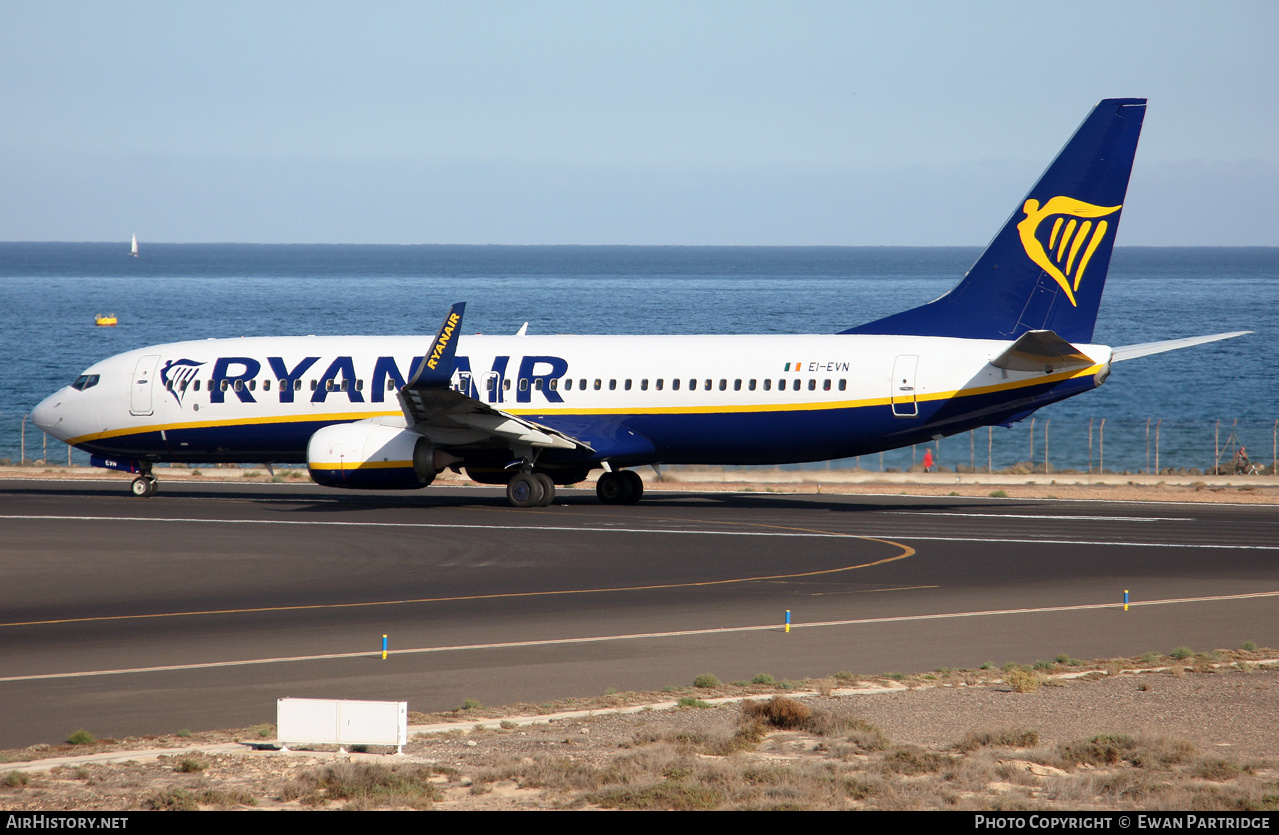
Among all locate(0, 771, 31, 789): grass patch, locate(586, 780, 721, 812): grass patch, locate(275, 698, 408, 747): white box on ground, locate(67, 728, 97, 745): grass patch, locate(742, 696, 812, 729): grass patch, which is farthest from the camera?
locate(742, 696, 812, 729): grass patch

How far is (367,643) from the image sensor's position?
17.0 metres

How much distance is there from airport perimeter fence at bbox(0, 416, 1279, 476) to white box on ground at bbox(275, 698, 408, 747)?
43710 millimetres

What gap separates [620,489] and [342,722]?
77.1ft

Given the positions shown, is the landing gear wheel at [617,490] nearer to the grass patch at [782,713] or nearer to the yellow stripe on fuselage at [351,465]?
the yellow stripe on fuselage at [351,465]

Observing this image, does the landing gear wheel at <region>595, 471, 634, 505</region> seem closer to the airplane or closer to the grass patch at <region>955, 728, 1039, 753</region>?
the airplane

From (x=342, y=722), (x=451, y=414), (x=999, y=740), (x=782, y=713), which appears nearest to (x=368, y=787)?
(x=342, y=722)

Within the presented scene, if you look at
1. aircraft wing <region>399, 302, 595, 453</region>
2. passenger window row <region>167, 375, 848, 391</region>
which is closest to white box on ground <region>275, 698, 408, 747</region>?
aircraft wing <region>399, 302, 595, 453</region>

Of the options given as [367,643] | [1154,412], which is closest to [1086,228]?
[367,643]

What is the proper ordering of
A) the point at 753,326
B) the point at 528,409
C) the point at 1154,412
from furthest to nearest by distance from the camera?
the point at 753,326 → the point at 1154,412 → the point at 528,409

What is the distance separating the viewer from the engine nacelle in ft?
104

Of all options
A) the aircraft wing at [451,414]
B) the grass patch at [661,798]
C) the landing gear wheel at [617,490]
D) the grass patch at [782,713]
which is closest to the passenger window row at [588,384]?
the aircraft wing at [451,414]

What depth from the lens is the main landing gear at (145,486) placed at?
1431 inches

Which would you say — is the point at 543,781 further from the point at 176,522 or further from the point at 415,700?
the point at 176,522

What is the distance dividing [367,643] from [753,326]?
372 ft
